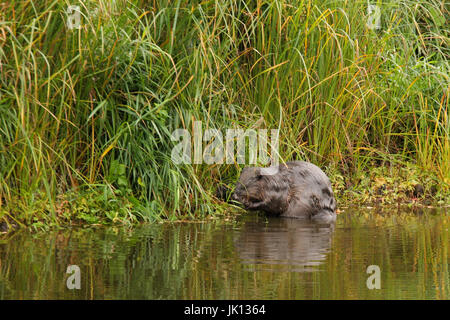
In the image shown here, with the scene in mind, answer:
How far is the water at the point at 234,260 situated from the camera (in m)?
3.73

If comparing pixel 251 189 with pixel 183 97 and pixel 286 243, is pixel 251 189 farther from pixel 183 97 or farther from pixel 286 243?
pixel 286 243

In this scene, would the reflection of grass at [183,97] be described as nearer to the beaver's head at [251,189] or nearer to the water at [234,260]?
the beaver's head at [251,189]

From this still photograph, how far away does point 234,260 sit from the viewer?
4.54 metres

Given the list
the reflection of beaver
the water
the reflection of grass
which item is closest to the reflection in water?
the water

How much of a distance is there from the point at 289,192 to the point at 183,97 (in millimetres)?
1247

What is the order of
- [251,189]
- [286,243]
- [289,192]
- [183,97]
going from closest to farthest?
[286,243], [183,97], [251,189], [289,192]

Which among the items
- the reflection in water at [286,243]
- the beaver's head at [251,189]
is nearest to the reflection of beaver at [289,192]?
the beaver's head at [251,189]

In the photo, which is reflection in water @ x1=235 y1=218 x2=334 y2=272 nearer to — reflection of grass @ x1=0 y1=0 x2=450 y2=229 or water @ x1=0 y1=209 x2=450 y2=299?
water @ x1=0 y1=209 x2=450 y2=299

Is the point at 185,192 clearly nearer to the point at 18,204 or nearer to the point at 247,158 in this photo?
the point at 247,158

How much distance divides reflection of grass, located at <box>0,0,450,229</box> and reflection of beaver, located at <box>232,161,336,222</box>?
30 cm

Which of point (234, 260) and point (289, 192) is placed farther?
point (289, 192)

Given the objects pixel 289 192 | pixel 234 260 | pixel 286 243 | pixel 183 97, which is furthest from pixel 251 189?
pixel 234 260

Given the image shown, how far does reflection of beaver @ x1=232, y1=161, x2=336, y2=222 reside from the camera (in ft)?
21.2

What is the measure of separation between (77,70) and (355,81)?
2.87 meters
